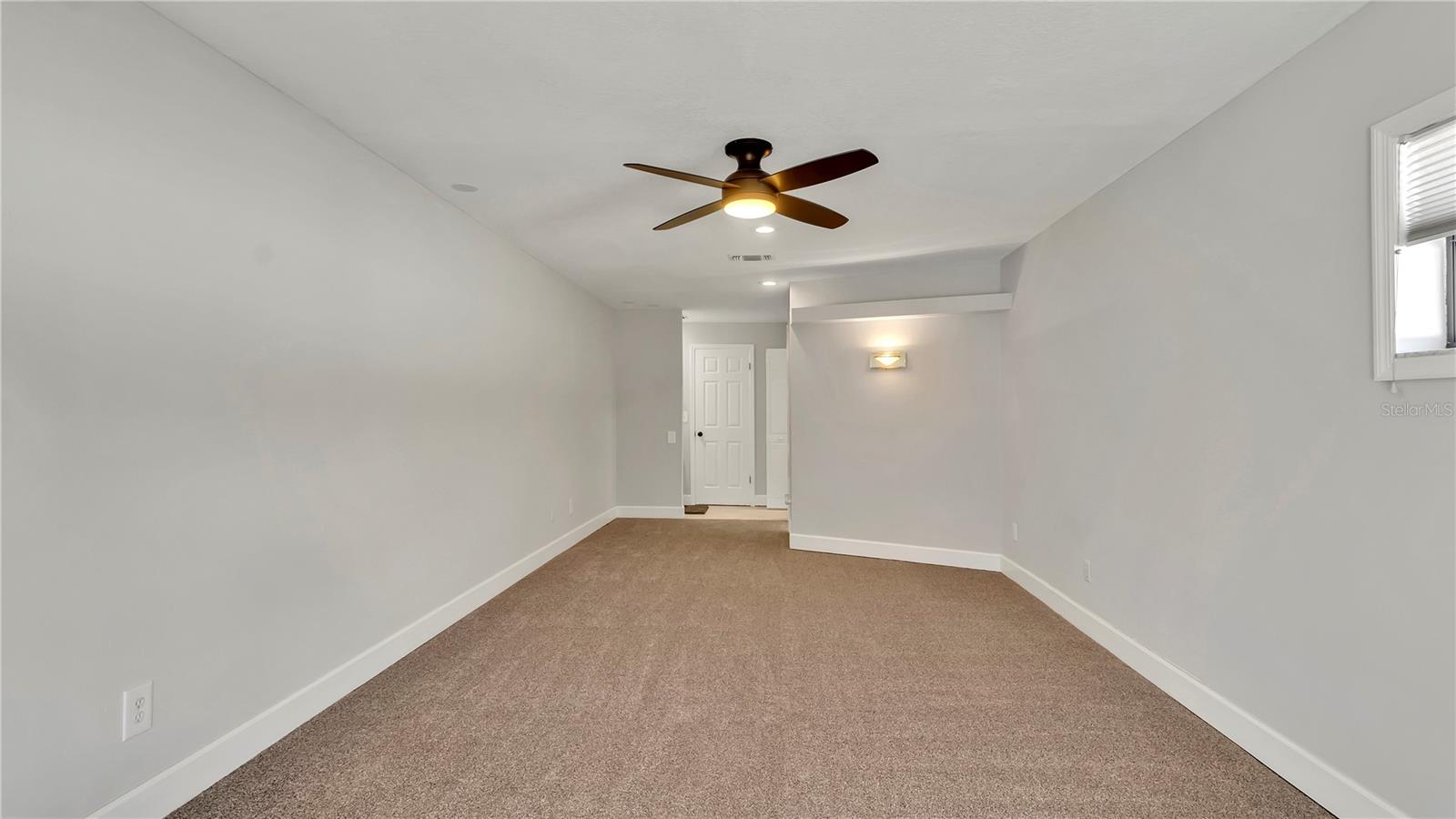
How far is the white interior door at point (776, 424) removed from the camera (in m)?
8.23

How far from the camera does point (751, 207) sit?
9.09ft

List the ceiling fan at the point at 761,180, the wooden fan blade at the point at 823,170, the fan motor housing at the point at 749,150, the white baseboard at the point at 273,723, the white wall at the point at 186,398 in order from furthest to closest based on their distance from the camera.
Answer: the fan motor housing at the point at 749,150 < the ceiling fan at the point at 761,180 < the wooden fan blade at the point at 823,170 < the white baseboard at the point at 273,723 < the white wall at the point at 186,398

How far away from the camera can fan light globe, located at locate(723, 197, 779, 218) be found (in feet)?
8.86

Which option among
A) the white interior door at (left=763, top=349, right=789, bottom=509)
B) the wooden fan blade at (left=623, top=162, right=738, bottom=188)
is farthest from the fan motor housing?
the white interior door at (left=763, top=349, right=789, bottom=509)

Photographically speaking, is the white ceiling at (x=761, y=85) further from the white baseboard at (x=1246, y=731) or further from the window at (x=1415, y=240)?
the white baseboard at (x=1246, y=731)

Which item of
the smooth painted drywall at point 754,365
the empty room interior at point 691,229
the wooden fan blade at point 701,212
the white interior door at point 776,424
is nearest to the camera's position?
the empty room interior at point 691,229

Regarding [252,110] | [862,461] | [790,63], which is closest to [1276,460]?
[790,63]

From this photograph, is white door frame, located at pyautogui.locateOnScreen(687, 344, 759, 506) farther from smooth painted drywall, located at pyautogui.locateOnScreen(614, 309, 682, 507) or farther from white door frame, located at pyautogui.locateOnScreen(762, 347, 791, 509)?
smooth painted drywall, located at pyautogui.locateOnScreen(614, 309, 682, 507)

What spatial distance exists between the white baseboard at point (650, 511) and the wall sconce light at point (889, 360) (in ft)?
10.5

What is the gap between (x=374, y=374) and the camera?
2.90 metres

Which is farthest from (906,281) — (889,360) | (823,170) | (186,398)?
(186,398)

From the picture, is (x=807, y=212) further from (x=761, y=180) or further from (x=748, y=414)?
(x=748, y=414)

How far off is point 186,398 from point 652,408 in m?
5.44

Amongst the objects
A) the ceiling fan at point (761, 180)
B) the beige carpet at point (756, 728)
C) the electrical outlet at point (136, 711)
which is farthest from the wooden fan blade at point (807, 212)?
the electrical outlet at point (136, 711)
